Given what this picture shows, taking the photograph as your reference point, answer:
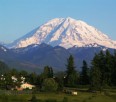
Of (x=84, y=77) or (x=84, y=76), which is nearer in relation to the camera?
(x=84, y=76)

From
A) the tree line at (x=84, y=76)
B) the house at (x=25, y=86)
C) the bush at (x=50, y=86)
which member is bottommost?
the bush at (x=50, y=86)

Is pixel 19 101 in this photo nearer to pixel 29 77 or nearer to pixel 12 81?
pixel 12 81

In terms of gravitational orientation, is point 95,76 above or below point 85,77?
below

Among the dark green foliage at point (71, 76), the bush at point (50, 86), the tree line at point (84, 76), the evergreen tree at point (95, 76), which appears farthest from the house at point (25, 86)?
the evergreen tree at point (95, 76)

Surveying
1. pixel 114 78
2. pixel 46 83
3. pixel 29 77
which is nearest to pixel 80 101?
pixel 46 83

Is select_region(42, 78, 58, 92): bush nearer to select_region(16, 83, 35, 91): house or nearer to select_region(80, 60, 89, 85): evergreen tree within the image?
select_region(16, 83, 35, 91): house

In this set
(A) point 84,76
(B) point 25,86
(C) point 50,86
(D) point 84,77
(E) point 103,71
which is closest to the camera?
(C) point 50,86

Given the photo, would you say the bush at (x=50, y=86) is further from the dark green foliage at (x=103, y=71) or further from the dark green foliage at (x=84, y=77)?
the dark green foliage at (x=84, y=77)

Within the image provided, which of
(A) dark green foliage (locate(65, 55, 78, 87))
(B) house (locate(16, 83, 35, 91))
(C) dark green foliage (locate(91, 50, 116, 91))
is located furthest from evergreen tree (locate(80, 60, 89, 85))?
(B) house (locate(16, 83, 35, 91))

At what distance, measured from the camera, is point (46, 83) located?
392ft

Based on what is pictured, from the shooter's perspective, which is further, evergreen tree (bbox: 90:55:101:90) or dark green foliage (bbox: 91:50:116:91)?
dark green foliage (bbox: 91:50:116:91)

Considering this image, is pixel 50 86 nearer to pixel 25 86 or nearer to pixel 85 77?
pixel 25 86

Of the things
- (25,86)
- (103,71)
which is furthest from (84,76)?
(25,86)

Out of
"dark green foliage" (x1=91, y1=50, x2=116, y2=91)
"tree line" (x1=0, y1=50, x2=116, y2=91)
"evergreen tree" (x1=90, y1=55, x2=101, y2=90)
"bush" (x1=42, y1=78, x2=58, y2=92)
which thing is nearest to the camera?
"bush" (x1=42, y1=78, x2=58, y2=92)
